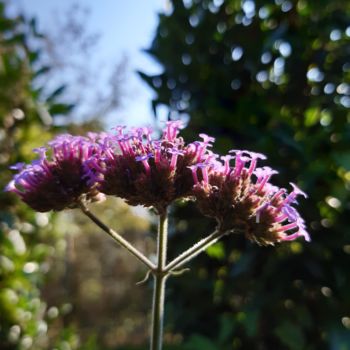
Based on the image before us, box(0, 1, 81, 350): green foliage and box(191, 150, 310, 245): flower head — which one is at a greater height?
box(191, 150, 310, 245): flower head

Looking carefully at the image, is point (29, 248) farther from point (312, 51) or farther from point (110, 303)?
point (110, 303)

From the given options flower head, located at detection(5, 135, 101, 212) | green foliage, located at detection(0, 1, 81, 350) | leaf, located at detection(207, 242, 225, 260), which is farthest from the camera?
green foliage, located at detection(0, 1, 81, 350)

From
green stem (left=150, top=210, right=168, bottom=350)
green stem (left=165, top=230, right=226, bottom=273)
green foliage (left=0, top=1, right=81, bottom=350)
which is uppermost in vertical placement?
green stem (left=165, top=230, right=226, bottom=273)

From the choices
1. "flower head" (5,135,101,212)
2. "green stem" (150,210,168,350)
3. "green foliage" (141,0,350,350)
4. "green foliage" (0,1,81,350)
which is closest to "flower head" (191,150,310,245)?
"green stem" (150,210,168,350)

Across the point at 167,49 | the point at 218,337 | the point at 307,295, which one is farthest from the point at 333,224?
the point at 167,49

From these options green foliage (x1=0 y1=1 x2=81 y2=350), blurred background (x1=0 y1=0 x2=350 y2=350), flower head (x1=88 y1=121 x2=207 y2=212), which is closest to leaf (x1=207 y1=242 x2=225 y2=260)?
blurred background (x1=0 y1=0 x2=350 y2=350)

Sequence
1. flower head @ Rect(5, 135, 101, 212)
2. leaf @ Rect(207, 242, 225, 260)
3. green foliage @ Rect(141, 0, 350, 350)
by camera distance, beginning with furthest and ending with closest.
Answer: leaf @ Rect(207, 242, 225, 260), green foliage @ Rect(141, 0, 350, 350), flower head @ Rect(5, 135, 101, 212)

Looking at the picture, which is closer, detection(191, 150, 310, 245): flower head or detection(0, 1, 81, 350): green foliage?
detection(191, 150, 310, 245): flower head

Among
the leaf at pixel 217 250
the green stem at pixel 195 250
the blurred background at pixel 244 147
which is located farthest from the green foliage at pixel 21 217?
the green stem at pixel 195 250

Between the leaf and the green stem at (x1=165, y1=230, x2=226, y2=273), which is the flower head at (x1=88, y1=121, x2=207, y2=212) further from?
the leaf
